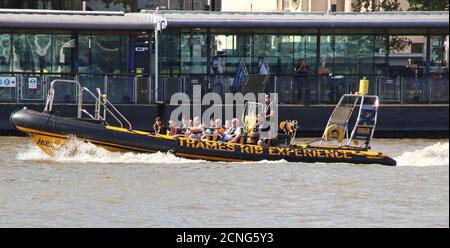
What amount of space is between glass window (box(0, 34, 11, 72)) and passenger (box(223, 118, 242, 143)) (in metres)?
11.2

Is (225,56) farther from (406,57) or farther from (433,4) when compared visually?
(433,4)

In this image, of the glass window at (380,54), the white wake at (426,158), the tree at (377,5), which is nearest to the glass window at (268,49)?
the glass window at (380,54)

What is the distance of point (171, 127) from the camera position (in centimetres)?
3356

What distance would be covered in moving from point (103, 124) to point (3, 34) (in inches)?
405

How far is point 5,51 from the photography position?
42031 mm

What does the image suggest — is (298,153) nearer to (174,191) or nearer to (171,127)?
(171,127)

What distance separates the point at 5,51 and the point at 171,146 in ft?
37.3

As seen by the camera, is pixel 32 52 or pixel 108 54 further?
pixel 108 54

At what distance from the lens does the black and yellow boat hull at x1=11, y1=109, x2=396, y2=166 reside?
32.2 meters

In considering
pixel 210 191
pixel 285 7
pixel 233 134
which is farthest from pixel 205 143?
pixel 285 7

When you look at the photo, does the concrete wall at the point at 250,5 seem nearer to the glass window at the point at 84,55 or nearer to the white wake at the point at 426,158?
the glass window at the point at 84,55

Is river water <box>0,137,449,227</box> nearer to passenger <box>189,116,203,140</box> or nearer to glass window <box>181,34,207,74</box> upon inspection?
passenger <box>189,116,203,140</box>

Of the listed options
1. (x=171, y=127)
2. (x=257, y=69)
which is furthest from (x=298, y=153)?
(x=257, y=69)

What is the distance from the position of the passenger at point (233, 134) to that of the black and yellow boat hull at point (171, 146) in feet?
1.34
